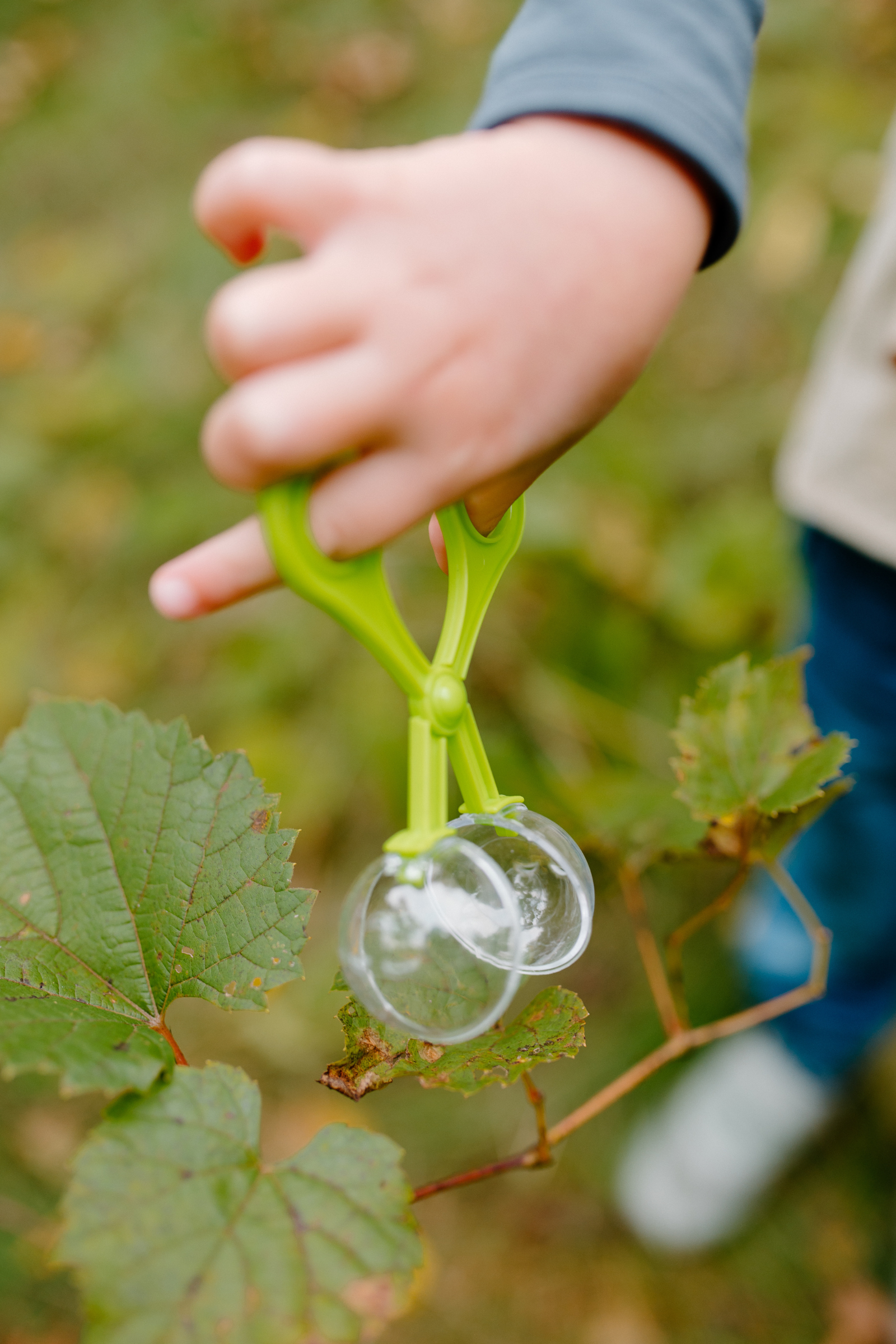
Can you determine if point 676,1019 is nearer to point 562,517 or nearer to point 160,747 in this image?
point 160,747

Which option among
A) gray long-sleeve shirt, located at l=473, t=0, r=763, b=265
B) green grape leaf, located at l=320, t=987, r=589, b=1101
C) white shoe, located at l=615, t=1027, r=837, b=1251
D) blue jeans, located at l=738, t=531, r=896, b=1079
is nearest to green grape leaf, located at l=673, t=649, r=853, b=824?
green grape leaf, located at l=320, t=987, r=589, b=1101

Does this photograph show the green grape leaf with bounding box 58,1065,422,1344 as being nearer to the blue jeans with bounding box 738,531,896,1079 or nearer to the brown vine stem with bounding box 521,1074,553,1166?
the brown vine stem with bounding box 521,1074,553,1166

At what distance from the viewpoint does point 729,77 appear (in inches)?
22.7

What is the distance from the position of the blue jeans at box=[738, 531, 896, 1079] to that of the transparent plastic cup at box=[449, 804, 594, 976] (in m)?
0.68

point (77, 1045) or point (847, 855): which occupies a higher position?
point (77, 1045)

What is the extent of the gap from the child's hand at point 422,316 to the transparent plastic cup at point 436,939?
0.47 feet

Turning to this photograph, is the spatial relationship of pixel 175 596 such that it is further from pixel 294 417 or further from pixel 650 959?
pixel 650 959

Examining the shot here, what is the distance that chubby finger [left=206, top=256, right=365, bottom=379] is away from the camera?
406 millimetres

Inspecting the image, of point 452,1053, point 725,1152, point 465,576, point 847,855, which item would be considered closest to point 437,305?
point 465,576

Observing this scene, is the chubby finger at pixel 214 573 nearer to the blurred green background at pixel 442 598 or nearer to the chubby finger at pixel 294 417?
the chubby finger at pixel 294 417

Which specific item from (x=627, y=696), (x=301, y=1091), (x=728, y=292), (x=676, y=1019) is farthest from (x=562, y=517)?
(x=676, y=1019)

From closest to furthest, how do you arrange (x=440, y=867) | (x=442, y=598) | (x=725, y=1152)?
(x=440, y=867) < (x=725, y=1152) < (x=442, y=598)

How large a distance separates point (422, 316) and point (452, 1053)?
0.35 meters

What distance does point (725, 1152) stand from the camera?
1.32 metres
